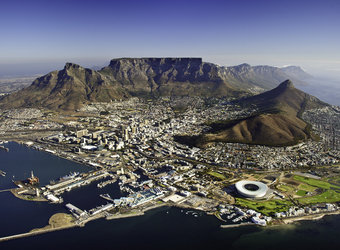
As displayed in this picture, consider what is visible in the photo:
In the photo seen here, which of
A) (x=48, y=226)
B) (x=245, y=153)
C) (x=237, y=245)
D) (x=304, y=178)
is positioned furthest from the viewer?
(x=245, y=153)


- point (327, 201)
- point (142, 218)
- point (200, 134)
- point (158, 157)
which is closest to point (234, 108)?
point (200, 134)

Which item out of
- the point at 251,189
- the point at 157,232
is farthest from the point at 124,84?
the point at 157,232

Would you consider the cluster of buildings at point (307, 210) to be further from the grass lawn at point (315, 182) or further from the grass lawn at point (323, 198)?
the grass lawn at point (315, 182)

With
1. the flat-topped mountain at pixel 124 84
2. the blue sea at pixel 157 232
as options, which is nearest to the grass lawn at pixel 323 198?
the blue sea at pixel 157 232

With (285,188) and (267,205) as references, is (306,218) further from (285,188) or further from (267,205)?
(285,188)

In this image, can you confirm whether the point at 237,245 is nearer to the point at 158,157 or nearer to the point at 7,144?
the point at 158,157

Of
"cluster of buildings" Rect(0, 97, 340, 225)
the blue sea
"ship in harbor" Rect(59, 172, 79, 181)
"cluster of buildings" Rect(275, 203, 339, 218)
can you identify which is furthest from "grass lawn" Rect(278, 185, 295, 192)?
"ship in harbor" Rect(59, 172, 79, 181)
